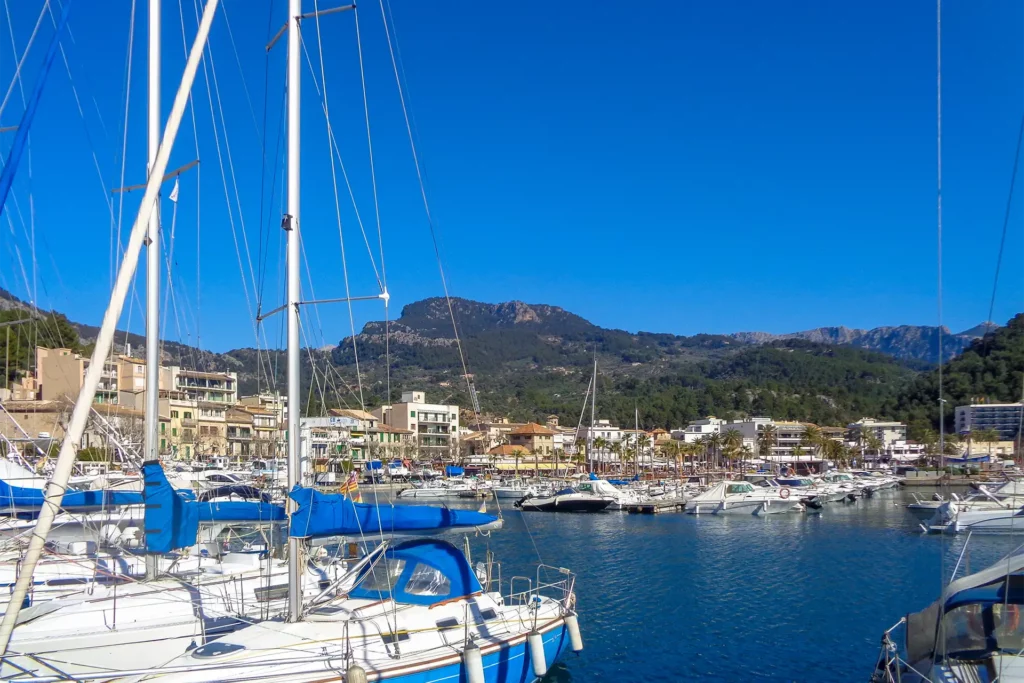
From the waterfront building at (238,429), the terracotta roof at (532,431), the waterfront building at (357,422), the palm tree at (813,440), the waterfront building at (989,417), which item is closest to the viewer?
the waterfront building at (357,422)

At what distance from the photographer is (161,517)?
57.5 ft

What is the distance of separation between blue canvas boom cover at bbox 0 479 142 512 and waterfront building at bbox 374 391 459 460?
103m

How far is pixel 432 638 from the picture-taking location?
16109mm

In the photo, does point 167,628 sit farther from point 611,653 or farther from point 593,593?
point 593,593

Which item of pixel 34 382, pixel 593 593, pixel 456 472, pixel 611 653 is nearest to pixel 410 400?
pixel 456 472

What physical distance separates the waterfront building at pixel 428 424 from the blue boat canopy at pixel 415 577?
352ft

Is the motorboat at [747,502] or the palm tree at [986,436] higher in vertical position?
the palm tree at [986,436]

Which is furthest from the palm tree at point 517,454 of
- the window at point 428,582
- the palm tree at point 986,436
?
the window at point 428,582

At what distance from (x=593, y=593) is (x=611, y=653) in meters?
8.85

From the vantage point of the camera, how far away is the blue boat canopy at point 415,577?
17078mm

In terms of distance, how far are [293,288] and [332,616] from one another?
236 inches

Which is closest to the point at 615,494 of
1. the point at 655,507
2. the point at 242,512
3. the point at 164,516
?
the point at 655,507

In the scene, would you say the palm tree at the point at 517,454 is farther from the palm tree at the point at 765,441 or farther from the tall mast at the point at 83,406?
the tall mast at the point at 83,406

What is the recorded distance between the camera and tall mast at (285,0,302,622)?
14898 millimetres
